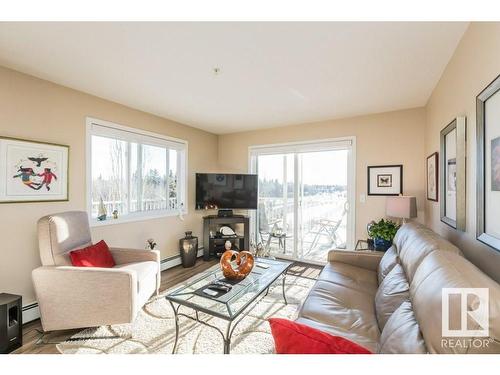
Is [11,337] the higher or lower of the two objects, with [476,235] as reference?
lower

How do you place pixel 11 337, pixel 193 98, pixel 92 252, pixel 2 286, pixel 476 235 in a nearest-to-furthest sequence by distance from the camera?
pixel 476 235 < pixel 11 337 < pixel 2 286 < pixel 92 252 < pixel 193 98

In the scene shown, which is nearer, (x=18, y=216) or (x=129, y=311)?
(x=129, y=311)

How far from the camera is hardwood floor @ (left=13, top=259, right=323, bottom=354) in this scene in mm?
1862

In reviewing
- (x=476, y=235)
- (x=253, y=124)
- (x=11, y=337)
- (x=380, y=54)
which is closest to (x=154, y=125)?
(x=253, y=124)

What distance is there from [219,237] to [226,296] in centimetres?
243

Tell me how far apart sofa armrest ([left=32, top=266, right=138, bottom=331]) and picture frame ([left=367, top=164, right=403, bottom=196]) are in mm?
3278

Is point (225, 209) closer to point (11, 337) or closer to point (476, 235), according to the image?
point (11, 337)

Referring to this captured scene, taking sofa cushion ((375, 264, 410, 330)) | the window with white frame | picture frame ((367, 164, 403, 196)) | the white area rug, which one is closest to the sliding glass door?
picture frame ((367, 164, 403, 196))

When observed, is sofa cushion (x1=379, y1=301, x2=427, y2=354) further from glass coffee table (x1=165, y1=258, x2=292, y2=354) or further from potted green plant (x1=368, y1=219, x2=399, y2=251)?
potted green plant (x1=368, y1=219, x2=399, y2=251)

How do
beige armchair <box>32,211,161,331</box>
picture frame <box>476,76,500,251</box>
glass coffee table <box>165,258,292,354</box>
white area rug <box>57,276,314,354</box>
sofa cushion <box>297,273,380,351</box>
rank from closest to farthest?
picture frame <box>476,76,500,251</box>
sofa cushion <box>297,273,380,351</box>
glass coffee table <box>165,258,292,354</box>
white area rug <box>57,276,314,354</box>
beige armchair <box>32,211,161,331</box>

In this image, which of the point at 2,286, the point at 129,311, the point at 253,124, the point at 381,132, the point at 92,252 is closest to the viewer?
the point at 129,311
